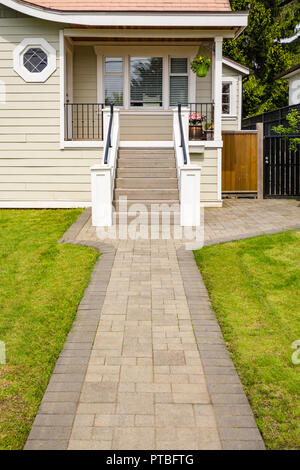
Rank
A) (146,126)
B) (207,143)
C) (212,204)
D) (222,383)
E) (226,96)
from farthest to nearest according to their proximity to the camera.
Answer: (226,96) < (146,126) < (212,204) < (207,143) < (222,383)

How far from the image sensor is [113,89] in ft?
53.8

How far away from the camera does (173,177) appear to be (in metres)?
13.1

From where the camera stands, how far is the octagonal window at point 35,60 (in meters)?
13.8

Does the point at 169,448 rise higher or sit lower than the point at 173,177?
lower

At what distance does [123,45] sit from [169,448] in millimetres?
14575

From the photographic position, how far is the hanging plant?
587 inches

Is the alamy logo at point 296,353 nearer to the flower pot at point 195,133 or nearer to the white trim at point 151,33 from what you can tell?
the flower pot at point 195,133

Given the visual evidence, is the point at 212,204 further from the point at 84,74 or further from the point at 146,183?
the point at 84,74

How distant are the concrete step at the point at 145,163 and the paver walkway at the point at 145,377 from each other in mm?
6446

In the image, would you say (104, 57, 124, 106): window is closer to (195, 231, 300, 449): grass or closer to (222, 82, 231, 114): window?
(195, 231, 300, 449): grass

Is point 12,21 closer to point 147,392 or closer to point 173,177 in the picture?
point 173,177

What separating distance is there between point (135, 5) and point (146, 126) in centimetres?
362

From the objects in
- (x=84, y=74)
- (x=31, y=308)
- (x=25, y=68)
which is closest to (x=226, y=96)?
(x=84, y=74)

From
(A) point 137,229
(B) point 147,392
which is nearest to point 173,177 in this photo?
(A) point 137,229
